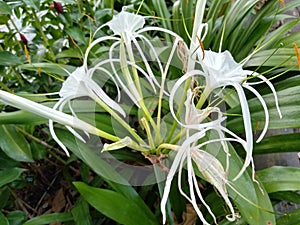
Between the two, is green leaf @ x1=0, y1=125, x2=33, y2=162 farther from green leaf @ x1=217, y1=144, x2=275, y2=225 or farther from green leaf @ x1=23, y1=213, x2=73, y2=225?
green leaf @ x1=217, y1=144, x2=275, y2=225

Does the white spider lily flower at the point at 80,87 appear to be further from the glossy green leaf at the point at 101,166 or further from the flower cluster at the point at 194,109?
the glossy green leaf at the point at 101,166

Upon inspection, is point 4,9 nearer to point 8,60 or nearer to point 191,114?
point 8,60

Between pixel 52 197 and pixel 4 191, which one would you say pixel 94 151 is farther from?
pixel 52 197

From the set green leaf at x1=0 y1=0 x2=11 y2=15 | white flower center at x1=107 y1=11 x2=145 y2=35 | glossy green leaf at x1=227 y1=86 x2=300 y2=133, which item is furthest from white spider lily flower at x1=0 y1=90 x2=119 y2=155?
green leaf at x1=0 y1=0 x2=11 y2=15

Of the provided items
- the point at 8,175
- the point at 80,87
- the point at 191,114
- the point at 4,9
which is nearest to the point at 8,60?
the point at 4,9

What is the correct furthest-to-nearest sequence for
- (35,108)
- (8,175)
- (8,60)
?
(8,60)
(8,175)
(35,108)
